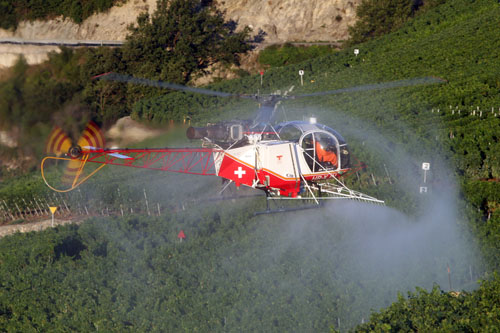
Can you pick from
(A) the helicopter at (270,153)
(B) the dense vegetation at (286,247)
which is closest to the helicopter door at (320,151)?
(A) the helicopter at (270,153)

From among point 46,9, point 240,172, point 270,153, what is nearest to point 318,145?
point 270,153

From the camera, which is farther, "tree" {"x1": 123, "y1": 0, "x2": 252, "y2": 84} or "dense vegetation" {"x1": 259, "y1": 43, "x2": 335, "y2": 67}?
"dense vegetation" {"x1": 259, "y1": 43, "x2": 335, "y2": 67}

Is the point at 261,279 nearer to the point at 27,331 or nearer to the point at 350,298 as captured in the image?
the point at 350,298

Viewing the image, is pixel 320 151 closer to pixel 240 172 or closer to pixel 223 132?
pixel 240 172

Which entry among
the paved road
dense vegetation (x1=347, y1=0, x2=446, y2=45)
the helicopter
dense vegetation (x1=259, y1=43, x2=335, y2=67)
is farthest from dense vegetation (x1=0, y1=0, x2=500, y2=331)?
dense vegetation (x1=347, y1=0, x2=446, y2=45)

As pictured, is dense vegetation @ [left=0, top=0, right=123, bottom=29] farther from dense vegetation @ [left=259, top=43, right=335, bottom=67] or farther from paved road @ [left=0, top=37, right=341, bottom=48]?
dense vegetation @ [left=259, top=43, right=335, bottom=67]

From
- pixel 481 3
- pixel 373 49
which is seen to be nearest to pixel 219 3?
pixel 373 49
